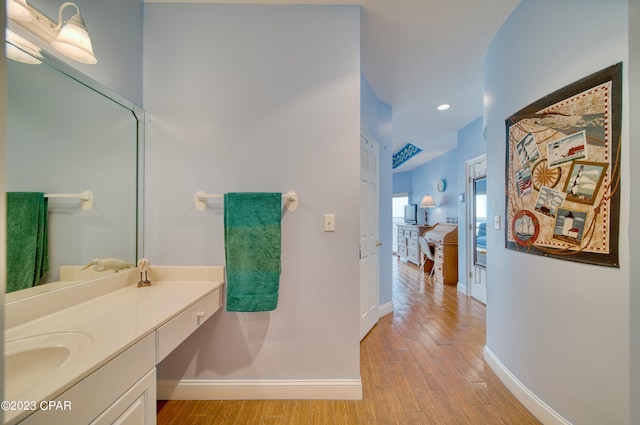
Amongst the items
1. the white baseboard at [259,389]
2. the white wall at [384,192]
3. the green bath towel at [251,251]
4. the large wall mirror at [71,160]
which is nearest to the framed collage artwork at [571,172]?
the white wall at [384,192]

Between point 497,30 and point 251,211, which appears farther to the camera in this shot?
point 497,30

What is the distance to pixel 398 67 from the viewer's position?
81.5 inches

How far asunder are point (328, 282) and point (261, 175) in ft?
2.80

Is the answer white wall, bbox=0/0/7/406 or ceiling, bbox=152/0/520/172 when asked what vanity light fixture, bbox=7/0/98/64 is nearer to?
ceiling, bbox=152/0/520/172

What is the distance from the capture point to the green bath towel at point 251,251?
139 centimetres

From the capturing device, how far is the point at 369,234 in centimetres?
230

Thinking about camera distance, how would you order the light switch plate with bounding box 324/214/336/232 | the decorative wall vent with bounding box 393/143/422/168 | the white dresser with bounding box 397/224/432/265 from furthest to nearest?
the white dresser with bounding box 397/224/432/265
the decorative wall vent with bounding box 393/143/422/168
the light switch plate with bounding box 324/214/336/232

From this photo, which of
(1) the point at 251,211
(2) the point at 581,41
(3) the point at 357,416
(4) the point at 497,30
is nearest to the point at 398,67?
(4) the point at 497,30

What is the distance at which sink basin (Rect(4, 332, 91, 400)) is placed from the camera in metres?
0.71

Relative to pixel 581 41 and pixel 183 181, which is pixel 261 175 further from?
pixel 581 41

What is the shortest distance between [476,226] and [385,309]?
6.21 feet

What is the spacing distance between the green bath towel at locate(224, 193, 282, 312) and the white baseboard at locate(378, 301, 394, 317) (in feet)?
5.46

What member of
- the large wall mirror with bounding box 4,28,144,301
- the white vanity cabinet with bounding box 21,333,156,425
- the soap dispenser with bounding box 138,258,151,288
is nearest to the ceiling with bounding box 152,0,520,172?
the large wall mirror with bounding box 4,28,144,301

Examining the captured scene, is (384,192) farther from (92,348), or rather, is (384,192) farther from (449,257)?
(92,348)
